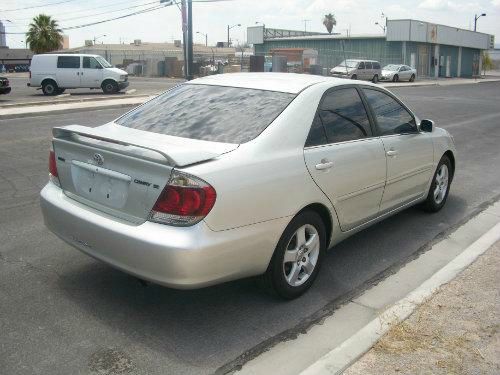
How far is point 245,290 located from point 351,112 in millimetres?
1724

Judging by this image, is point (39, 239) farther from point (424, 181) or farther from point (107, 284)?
point (424, 181)

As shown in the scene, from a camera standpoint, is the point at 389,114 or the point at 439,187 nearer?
the point at 389,114

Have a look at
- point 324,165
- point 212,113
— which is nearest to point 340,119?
point 324,165

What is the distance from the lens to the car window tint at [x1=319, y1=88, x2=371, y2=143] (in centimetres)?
424

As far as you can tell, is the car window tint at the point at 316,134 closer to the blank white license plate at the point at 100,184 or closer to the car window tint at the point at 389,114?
the car window tint at the point at 389,114

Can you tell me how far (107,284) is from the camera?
4.07 metres

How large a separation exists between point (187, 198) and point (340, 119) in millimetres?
1743

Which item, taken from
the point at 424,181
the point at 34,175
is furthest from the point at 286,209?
the point at 34,175

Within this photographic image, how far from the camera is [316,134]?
4055 millimetres

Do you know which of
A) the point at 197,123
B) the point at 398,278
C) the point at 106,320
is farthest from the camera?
the point at 398,278

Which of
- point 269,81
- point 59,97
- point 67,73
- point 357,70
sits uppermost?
point 357,70

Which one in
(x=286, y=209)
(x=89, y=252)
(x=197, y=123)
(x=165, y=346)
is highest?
(x=197, y=123)

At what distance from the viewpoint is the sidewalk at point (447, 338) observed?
302 cm

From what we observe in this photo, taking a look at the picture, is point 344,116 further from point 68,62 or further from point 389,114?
point 68,62
